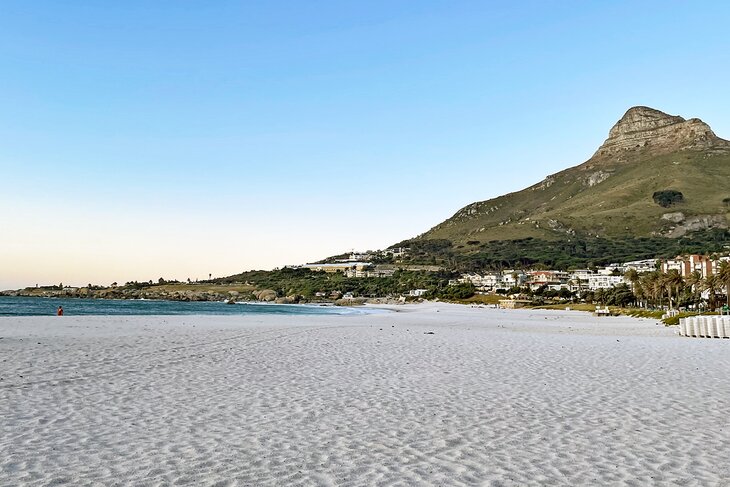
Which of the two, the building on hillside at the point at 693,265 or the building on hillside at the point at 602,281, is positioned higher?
the building on hillside at the point at 693,265

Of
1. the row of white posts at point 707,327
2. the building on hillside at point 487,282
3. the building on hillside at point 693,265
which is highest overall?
the building on hillside at point 693,265

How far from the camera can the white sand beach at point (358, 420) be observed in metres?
7.34

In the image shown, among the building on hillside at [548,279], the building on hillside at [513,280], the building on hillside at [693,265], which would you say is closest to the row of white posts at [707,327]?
the building on hillside at [693,265]

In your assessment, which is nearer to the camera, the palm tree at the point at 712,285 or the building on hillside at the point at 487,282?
the palm tree at the point at 712,285

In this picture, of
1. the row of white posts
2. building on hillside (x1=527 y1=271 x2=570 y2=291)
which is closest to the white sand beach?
the row of white posts

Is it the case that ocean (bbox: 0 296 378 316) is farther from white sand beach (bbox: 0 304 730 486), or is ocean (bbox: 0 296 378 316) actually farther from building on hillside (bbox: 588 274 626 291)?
building on hillside (bbox: 588 274 626 291)

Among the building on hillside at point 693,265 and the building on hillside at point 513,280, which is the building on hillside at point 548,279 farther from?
the building on hillside at point 693,265

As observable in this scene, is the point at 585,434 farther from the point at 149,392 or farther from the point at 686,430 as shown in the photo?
the point at 149,392

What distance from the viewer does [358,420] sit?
1042cm

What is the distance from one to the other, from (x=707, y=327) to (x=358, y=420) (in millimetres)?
28513

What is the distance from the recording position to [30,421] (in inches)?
391

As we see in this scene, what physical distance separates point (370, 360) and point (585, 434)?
438 inches

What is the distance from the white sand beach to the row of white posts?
13513 mm

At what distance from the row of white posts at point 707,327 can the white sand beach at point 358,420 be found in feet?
44.3
